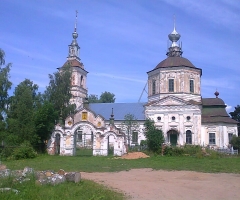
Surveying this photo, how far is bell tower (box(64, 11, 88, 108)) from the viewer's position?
43.2 meters

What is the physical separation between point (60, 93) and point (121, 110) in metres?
10.9

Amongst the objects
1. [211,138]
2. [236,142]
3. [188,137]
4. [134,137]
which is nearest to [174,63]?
[188,137]

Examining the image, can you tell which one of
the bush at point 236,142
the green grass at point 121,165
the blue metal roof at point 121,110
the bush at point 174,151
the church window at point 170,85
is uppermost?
the church window at point 170,85

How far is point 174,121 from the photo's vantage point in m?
34.7

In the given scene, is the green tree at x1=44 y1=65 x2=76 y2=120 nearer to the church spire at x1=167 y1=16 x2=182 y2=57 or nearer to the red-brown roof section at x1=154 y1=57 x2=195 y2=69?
the red-brown roof section at x1=154 y1=57 x2=195 y2=69

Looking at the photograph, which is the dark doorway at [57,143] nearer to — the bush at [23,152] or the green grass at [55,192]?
the bush at [23,152]

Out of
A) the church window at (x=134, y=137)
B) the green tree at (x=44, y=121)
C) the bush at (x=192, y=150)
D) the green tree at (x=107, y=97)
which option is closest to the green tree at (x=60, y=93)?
the green tree at (x=44, y=121)

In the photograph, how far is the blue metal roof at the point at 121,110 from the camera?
38606mm

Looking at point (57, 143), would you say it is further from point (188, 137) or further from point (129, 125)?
point (188, 137)

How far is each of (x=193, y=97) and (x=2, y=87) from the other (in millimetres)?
21974

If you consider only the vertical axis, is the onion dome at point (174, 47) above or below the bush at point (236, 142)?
above

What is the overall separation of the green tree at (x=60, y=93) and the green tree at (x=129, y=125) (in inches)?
262

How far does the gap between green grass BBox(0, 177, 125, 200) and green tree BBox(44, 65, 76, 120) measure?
2248cm

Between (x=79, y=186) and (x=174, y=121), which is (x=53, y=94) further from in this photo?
(x=79, y=186)
